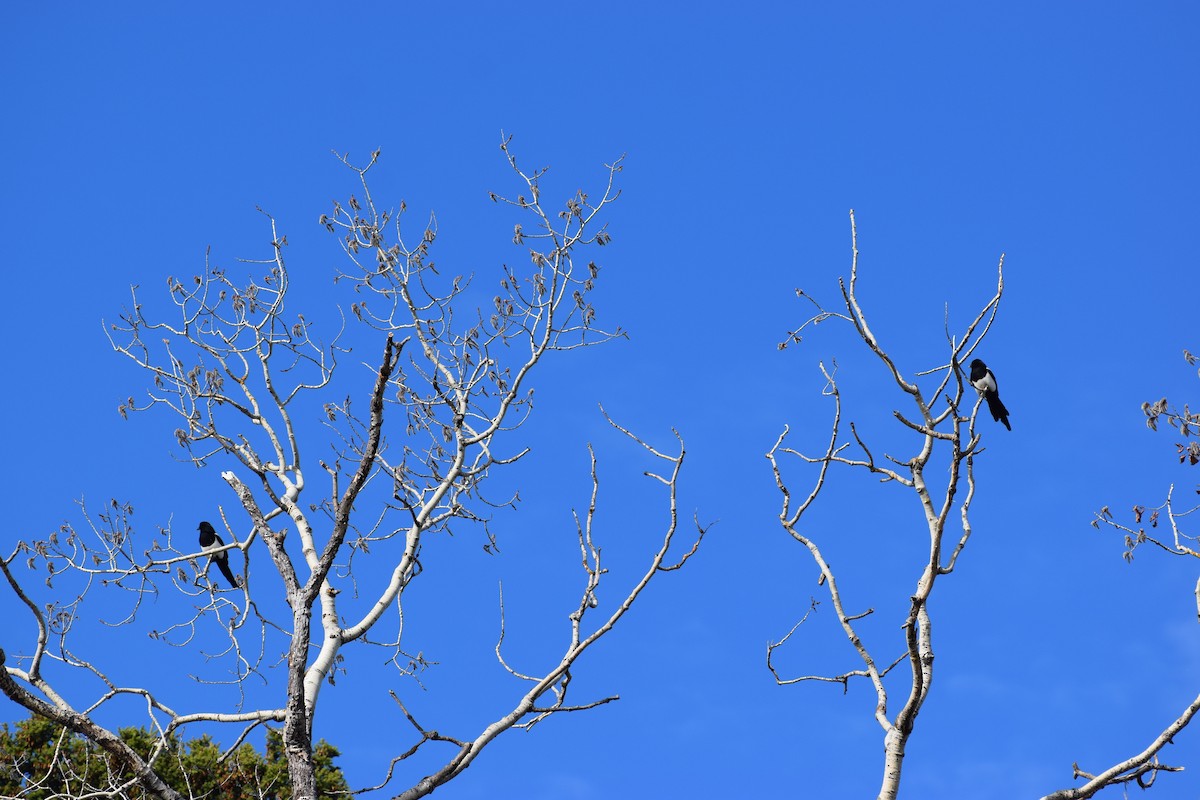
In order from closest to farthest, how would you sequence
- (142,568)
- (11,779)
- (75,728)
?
1. (75,728)
2. (142,568)
3. (11,779)

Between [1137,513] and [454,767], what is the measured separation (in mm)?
4762

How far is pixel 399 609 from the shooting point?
7.61 meters

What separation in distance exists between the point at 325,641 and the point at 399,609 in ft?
2.05

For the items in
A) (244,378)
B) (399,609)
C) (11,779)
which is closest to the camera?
(399,609)

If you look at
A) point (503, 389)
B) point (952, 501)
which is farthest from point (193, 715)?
point (952, 501)

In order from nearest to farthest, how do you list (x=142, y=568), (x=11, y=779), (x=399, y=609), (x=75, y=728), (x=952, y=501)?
(x=952, y=501) → (x=75, y=728) → (x=399, y=609) → (x=142, y=568) → (x=11, y=779)

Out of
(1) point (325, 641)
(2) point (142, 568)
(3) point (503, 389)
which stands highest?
(3) point (503, 389)

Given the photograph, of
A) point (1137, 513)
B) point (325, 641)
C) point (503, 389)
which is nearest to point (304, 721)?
point (325, 641)

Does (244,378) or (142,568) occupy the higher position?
(244,378)

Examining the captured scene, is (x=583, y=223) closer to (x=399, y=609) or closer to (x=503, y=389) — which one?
(x=503, y=389)

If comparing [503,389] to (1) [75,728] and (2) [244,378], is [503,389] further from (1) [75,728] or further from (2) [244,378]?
(1) [75,728]

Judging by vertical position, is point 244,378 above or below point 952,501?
above

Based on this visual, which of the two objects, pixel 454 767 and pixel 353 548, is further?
pixel 353 548

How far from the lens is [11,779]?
12406 millimetres
